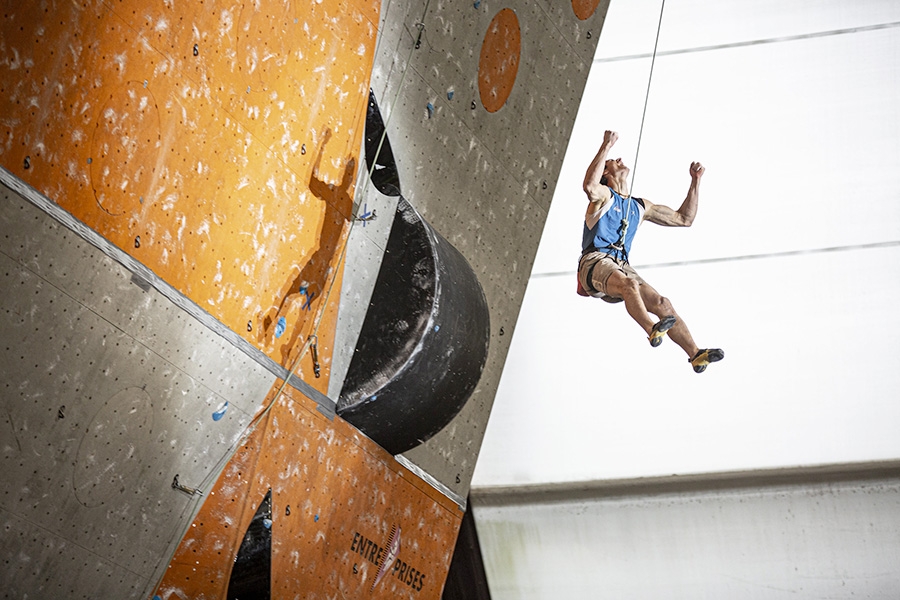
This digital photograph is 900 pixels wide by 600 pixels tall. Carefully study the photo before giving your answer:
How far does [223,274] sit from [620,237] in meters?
3.08

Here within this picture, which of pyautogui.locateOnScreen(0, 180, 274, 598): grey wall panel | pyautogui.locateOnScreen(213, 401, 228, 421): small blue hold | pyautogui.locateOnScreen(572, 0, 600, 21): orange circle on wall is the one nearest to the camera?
pyautogui.locateOnScreen(0, 180, 274, 598): grey wall panel

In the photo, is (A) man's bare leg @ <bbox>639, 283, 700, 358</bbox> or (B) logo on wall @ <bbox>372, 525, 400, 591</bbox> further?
(A) man's bare leg @ <bbox>639, 283, 700, 358</bbox>

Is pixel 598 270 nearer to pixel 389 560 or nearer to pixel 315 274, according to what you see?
pixel 389 560

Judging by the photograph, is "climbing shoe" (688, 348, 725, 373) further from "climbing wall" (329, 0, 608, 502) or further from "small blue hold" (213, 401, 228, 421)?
"small blue hold" (213, 401, 228, 421)

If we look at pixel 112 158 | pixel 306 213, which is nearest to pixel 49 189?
pixel 112 158

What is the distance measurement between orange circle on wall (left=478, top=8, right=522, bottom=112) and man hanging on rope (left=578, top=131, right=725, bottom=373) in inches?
58.8

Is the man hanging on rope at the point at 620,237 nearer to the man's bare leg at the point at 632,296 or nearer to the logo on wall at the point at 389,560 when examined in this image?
the man's bare leg at the point at 632,296

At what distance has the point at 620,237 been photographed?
16.1 ft

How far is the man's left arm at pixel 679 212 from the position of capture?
486 centimetres

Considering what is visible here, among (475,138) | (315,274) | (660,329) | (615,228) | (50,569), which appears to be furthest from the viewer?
(615,228)

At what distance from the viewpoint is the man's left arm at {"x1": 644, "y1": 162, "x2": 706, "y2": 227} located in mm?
4859

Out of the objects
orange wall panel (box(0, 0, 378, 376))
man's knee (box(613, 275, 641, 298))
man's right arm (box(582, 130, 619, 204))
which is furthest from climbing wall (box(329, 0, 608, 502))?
man's knee (box(613, 275, 641, 298))

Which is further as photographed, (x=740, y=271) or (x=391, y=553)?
(x=740, y=271)

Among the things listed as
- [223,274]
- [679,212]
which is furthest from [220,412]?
[679,212]
